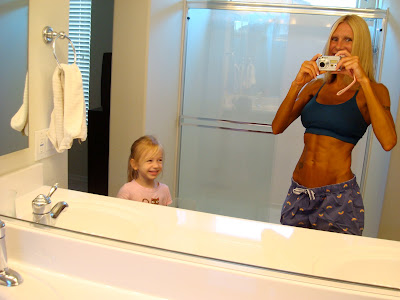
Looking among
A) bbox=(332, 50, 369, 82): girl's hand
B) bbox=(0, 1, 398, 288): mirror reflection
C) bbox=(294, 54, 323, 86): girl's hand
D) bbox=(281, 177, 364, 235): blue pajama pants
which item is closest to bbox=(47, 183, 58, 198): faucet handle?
bbox=(0, 1, 398, 288): mirror reflection

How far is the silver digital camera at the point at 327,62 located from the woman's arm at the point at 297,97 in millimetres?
12

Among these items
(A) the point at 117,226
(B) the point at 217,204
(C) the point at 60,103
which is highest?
(C) the point at 60,103

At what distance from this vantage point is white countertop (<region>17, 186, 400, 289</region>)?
1010 millimetres

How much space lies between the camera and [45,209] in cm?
126

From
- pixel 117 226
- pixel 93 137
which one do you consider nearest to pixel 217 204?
pixel 117 226

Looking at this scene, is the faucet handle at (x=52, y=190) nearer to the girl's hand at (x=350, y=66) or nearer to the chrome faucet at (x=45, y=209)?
the chrome faucet at (x=45, y=209)

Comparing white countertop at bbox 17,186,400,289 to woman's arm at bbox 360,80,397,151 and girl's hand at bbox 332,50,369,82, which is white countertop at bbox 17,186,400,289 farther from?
girl's hand at bbox 332,50,369,82

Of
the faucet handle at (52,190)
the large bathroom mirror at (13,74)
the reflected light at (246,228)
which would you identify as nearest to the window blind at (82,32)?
the large bathroom mirror at (13,74)

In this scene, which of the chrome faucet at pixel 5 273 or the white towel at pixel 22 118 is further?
the white towel at pixel 22 118

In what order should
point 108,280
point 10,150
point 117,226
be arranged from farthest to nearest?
point 10,150, point 117,226, point 108,280

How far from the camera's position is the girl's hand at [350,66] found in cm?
96

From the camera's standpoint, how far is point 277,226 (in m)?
1.12

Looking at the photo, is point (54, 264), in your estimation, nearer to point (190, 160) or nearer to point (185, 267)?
point (185, 267)

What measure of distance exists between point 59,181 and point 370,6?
1095mm
